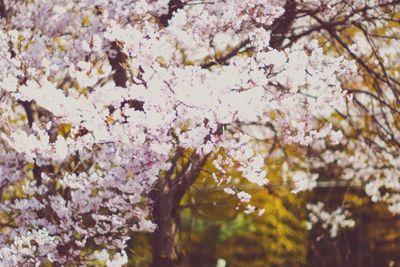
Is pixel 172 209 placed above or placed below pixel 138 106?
below

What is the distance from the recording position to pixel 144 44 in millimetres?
3871

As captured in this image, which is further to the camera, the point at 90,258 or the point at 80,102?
the point at 90,258

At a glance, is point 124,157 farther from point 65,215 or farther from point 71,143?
point 65,215

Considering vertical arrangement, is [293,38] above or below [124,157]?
above

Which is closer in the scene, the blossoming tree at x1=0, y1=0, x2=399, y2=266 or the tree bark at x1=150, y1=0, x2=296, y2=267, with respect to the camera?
the blossoming tree at x1=0, y1=0, x2=399, y2=266

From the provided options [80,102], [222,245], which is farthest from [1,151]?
[222,245]

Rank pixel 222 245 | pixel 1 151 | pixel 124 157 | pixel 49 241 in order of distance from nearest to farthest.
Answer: pixel 124 157 < pixel 49 241 < pixel 1 151 < pixel 222 245

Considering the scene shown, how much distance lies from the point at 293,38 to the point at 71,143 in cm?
278

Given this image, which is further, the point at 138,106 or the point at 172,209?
the point at 172,209

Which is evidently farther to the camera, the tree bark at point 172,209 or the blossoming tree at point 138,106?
the tree bark at point 172,209

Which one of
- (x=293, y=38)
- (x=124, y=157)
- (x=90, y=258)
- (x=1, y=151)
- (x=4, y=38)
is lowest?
(x=90, y=258)

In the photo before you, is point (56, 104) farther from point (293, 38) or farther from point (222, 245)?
point (222, 245)

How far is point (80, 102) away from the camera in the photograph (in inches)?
147

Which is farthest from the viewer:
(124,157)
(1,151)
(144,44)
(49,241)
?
(1,151)
